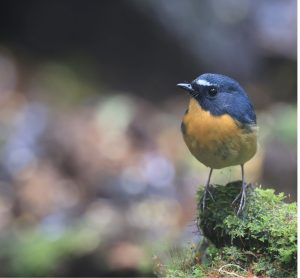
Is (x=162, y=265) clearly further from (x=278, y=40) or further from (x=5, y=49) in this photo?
(x=5, y=49)

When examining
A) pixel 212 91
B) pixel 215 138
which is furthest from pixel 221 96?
pixel 215 138

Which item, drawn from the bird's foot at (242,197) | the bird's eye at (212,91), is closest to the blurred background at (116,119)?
the bird's foot at (242,197)

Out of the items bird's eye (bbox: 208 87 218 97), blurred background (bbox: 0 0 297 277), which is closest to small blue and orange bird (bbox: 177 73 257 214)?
bird's eye (bbox: 208 87 218 97)

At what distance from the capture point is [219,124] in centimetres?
382

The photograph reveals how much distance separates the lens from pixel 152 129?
10539 mm

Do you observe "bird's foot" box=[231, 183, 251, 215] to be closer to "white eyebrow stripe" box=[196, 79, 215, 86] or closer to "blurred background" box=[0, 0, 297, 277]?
"white eyebrow stripe" box=[196, 79, 215, 86]

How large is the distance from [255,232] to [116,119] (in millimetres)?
7185

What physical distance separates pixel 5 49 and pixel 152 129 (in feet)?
13.7

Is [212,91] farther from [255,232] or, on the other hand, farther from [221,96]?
[255,232]

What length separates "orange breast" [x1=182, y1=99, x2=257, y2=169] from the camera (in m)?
3.82

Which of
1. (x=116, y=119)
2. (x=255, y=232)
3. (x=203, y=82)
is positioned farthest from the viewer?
(x=116, y=119)

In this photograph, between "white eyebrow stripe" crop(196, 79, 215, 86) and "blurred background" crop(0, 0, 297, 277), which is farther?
"blurred background" crop(0, 0, 297, 277)

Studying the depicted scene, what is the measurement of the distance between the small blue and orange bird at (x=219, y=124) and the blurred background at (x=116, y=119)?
316 cm

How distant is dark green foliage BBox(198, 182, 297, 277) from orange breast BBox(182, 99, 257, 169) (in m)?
0.24
